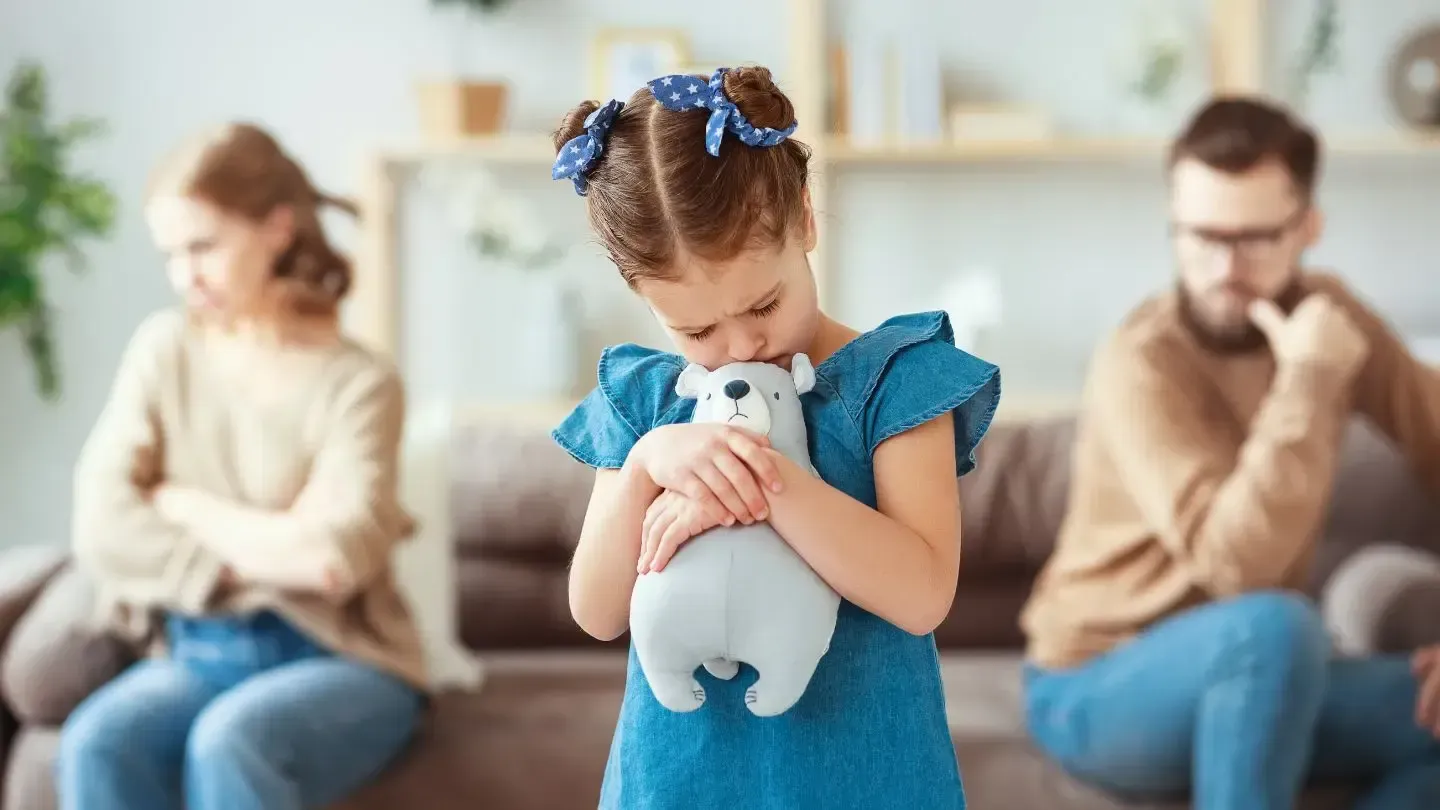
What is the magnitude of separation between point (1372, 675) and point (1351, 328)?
1.55 ft

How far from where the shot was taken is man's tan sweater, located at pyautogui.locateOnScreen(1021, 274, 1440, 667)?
6.04 feet

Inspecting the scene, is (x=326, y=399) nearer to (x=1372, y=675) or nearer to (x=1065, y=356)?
(x=1372, y=675)

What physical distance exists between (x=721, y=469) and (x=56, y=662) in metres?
1.43

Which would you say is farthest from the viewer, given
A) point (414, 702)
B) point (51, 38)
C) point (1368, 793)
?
point (51, 38)

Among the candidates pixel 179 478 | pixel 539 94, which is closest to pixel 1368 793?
pixel 179 478

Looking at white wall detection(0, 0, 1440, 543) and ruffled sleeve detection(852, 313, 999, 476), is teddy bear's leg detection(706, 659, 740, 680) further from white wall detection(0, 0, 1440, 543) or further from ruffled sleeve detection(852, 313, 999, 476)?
white wall detection(0, 0, 1440, 543)

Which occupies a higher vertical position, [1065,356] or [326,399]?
[326,399]

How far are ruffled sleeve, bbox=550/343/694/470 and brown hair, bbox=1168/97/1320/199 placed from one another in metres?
1.13

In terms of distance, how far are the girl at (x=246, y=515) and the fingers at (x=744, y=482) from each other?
1.05 m

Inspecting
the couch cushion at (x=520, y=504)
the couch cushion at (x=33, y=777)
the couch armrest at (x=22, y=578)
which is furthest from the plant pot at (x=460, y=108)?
the couch cushion at (x=33, y=777)

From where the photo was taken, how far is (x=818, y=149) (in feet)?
9.63

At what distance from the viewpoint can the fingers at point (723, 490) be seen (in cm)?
96

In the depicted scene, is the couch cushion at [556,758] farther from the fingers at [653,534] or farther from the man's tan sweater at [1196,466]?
the fingers at [653,534]

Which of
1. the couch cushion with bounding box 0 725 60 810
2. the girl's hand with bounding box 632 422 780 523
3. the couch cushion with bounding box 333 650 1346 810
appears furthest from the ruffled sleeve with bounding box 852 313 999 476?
the couch cushion with bounding box 0 725 60 810
